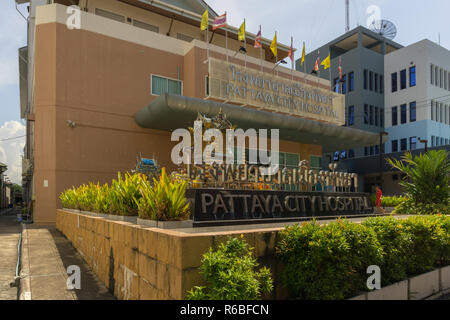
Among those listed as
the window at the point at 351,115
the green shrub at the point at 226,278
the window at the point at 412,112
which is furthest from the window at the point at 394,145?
the green shrub at the point at 226,278

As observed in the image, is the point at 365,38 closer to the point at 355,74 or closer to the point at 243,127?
the point at 355,74

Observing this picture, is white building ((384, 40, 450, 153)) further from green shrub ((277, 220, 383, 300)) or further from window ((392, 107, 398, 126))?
green shrub ((277, 220, 383, 300))

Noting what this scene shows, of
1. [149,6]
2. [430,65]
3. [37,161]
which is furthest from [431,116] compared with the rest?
[37,161]

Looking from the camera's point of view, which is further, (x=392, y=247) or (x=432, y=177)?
(x=432, y=177)

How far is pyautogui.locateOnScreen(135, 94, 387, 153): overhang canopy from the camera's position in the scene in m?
17.0

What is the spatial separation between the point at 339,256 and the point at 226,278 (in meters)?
2.03

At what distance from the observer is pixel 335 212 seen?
30.5 feet

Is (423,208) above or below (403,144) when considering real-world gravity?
below

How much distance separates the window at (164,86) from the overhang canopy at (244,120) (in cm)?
259

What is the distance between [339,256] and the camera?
15.9 feet

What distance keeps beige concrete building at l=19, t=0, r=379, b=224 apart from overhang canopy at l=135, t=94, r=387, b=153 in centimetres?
7

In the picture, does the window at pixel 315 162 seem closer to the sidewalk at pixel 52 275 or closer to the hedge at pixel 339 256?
the sidewalk at pixel 52 275
